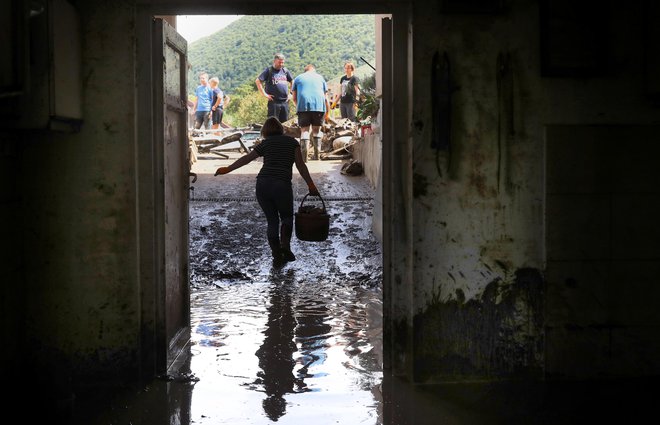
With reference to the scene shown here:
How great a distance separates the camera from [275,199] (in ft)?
30.4

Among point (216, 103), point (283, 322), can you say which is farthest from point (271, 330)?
point (216, 103)

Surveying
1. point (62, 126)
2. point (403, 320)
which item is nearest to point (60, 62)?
point (62, 126)

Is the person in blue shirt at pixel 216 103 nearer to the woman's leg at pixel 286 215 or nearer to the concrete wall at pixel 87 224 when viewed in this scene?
the woman's leg at pixel 286 215

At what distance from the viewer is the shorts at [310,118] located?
15.2 m

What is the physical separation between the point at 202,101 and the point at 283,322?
43.5ft

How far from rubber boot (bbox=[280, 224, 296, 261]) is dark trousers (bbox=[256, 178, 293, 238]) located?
0.07 meters

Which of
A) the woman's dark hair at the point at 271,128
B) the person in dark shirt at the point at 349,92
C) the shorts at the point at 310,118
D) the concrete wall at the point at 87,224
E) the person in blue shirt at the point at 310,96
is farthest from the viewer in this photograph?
the person in dark shirt at the point at 349,92

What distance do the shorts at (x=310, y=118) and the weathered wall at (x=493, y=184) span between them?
10056 mm

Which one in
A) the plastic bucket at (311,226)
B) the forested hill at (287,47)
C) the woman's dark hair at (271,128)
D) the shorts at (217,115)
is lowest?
the plastic bucket at (311,226)

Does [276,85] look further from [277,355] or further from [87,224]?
[87,224]

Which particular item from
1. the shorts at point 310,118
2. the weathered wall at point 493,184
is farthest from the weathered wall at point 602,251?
the shorts at point 310,118

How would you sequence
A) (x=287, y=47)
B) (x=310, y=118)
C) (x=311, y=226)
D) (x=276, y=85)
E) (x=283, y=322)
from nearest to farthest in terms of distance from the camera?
(x=283, y=322) < (x=311, y=226) < (x=310, y=118) < (x=276, y=85) < (x=287, y=47)

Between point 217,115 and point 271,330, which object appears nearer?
point 271,330

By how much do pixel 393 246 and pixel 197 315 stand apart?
9.23 ft
